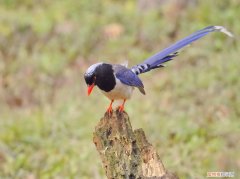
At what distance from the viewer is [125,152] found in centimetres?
420

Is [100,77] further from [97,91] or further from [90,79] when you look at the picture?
[97,91]

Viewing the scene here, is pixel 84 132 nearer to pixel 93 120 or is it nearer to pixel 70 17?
pixel 93 120

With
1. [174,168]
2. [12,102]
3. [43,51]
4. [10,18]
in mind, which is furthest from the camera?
[10,18]

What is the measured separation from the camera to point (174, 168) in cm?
681

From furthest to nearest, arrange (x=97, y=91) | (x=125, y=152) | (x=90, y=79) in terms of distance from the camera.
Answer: (x=97, y=91), (x=90, y=79), (x=125, y=152)

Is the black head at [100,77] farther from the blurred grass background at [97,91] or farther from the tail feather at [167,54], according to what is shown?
the blurred grass background at [97,91]

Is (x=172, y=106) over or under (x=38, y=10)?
under

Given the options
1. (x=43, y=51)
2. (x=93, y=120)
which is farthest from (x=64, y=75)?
(x=93, y=120)

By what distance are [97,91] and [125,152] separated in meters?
4.82

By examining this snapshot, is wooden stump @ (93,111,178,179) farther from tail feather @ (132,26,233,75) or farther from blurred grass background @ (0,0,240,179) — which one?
blurred grass background @ (0,0,240,179)

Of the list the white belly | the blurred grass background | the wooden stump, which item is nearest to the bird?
the white belly

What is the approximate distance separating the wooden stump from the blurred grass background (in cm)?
238

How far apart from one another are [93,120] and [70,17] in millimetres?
3710

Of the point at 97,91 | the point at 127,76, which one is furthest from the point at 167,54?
the point at 97,91
